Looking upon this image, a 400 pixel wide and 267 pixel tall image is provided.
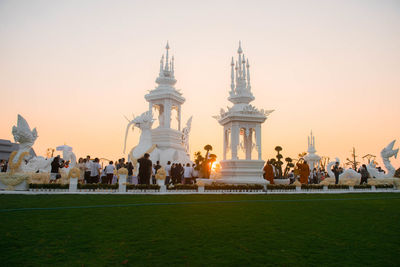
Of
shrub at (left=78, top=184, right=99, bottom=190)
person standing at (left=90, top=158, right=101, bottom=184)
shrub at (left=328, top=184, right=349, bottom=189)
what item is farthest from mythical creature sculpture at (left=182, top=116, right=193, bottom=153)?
shrub at (left=78, top=184, right=99, bottom=190)

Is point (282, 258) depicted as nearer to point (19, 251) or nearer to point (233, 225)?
point (233, 225)

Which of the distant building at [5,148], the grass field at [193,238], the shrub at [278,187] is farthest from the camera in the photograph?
the distant building at [5,148]

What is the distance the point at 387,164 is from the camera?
21797 millimetres

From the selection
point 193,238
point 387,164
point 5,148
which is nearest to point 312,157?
point 387,164

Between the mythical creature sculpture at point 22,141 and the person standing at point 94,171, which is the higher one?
the mythical creature sculpture at point 22,141

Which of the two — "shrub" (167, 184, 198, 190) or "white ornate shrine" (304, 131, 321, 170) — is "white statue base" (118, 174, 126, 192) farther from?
"white ornate shrine" (304, 131, 321, 170)

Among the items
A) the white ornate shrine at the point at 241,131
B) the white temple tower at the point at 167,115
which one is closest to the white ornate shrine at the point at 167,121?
the white temple tower at the point at 167,115

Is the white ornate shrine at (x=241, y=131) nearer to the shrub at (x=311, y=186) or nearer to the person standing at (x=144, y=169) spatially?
the shrub at (x=311, y=186)

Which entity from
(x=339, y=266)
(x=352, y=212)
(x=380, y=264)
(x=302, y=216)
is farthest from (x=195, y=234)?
(x=352, y=212)

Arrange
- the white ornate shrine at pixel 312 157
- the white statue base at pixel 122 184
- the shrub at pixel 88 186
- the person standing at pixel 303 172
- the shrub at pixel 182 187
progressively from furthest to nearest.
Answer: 1. the white ornate shrine at pixel 312 157
2. the person standing at pixel 303 172
3. the shrub at pixel 182 187
4. the white statue base at pixel 122 184
5. the shrub at pixel 88 186

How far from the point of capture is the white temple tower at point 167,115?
29098mm

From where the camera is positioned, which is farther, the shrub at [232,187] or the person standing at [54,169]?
the person standing at [54,169]

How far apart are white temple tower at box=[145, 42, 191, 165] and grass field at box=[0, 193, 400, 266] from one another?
2070cm

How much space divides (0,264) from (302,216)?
6687 mm
